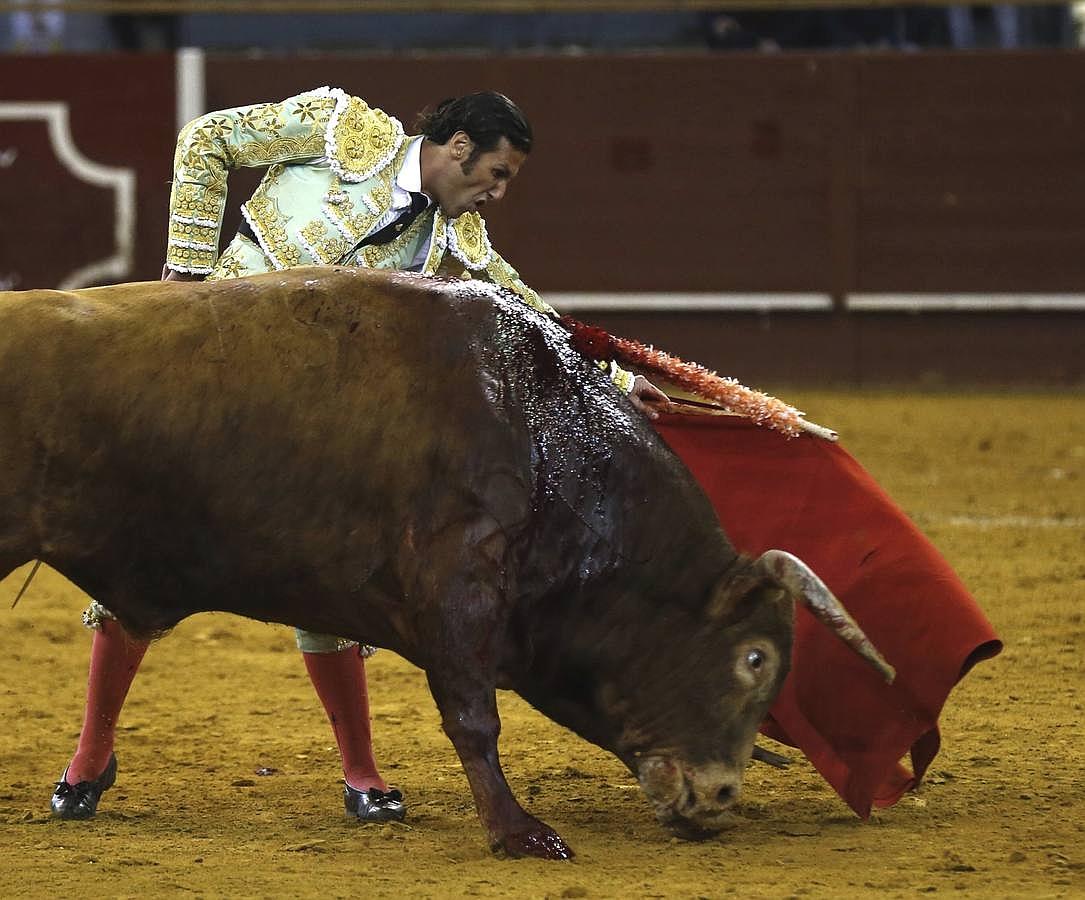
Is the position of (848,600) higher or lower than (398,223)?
lower

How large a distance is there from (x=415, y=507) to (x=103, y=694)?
736 millimetres

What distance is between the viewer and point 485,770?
9.04 ft

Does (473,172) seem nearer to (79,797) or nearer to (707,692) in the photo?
(707,692)

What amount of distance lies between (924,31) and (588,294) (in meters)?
2.11

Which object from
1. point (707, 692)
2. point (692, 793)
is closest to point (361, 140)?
point (707, 692)

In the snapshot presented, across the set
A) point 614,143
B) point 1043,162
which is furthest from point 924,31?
point 614,143

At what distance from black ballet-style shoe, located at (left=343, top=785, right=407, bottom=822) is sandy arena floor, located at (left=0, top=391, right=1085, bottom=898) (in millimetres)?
40

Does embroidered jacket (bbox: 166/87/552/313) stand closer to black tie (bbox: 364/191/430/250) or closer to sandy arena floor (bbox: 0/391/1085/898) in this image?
black tie (bbox: 364/191/430/250)

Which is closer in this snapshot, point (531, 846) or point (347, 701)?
point (531, 846)

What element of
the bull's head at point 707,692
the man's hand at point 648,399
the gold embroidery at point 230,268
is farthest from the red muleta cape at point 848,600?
the gold embroidery at point 230,268

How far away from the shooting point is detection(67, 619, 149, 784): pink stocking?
316cm

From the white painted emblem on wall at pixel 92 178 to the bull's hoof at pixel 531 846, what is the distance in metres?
6.94

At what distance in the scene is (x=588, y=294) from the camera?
9234 millimetres

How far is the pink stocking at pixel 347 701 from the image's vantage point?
3168mm
